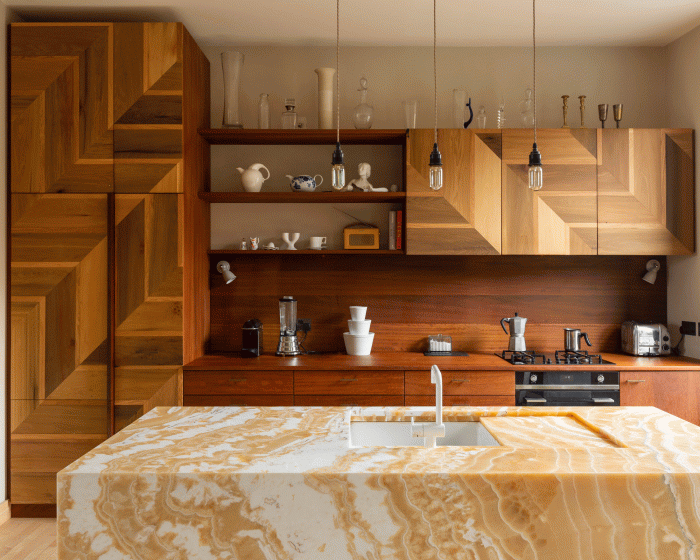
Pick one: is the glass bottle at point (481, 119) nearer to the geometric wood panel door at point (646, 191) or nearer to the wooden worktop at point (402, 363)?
the geometric wood panel door at point (646, 191)

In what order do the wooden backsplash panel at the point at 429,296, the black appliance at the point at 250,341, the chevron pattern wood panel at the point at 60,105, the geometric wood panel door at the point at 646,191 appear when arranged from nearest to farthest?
the chevron pattern wood panel at the point at 60,105
the geometric wood panel door at the point at 646,191
the black appliance at the point at 250,341
the wooden backsplash panel at the point at 429,296

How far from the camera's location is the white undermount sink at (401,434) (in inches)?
85.4

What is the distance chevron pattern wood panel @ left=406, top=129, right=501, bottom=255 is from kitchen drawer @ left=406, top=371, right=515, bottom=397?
28.9 inches

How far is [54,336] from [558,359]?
2.93 m

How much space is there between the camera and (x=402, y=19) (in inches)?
139

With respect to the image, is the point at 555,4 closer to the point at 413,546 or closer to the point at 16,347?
the point at 413,546

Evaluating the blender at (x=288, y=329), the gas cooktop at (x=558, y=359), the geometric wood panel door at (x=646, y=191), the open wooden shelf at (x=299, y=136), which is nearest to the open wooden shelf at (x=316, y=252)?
the blender at (x=288, y=329)

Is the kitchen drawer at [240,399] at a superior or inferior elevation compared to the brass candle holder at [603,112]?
inferior

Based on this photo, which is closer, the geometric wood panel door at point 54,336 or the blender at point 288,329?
the geometric wood panel door at point 54,336

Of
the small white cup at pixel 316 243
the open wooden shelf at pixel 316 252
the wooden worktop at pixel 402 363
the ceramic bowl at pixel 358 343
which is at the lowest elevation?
the wooden worktop at pixel 402 363

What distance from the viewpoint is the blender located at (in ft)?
12.2

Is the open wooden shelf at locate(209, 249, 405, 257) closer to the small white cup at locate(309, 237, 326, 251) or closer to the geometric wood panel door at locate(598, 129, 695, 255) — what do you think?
the small white cup at locate(309, 237, 326, 251)

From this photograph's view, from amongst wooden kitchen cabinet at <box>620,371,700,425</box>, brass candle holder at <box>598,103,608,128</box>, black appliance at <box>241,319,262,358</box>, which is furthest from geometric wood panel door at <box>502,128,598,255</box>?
black appliance at <box>241,319,262,358</box>

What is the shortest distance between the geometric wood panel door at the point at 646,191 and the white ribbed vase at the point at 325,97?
1.66 m
